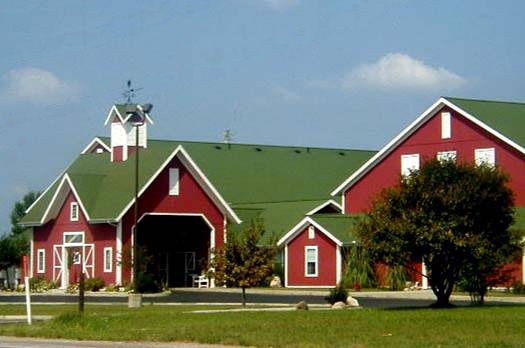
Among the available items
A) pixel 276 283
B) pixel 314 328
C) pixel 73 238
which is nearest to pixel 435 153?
pixel 276 283

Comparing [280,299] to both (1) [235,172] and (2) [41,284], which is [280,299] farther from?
(1) [235,172]

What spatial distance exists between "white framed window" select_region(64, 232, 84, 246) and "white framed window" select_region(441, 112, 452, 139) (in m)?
22.4

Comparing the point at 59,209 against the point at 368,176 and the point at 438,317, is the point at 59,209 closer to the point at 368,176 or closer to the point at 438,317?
the point at 368,176

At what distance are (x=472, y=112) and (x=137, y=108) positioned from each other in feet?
59.1

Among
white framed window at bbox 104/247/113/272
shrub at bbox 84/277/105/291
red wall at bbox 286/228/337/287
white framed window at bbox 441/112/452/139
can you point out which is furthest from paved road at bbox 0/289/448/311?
white framed window at bbox 441/112/452/139

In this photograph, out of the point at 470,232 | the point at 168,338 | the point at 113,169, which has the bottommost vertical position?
the point at 168,338

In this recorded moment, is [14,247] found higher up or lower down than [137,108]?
lower down

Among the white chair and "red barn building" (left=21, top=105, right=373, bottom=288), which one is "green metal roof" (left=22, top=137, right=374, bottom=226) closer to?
"red barn building" (left=21, top=105, right=373, bottom=288)

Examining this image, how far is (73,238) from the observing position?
76.6 meters

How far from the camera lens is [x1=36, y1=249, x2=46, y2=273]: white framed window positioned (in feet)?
259

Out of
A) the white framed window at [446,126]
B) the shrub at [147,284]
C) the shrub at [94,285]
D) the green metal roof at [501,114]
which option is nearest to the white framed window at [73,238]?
the shrub at [94,285]

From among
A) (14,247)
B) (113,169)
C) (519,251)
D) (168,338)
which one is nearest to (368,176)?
(113,169)

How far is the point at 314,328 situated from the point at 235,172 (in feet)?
182

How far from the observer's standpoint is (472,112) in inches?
2591
